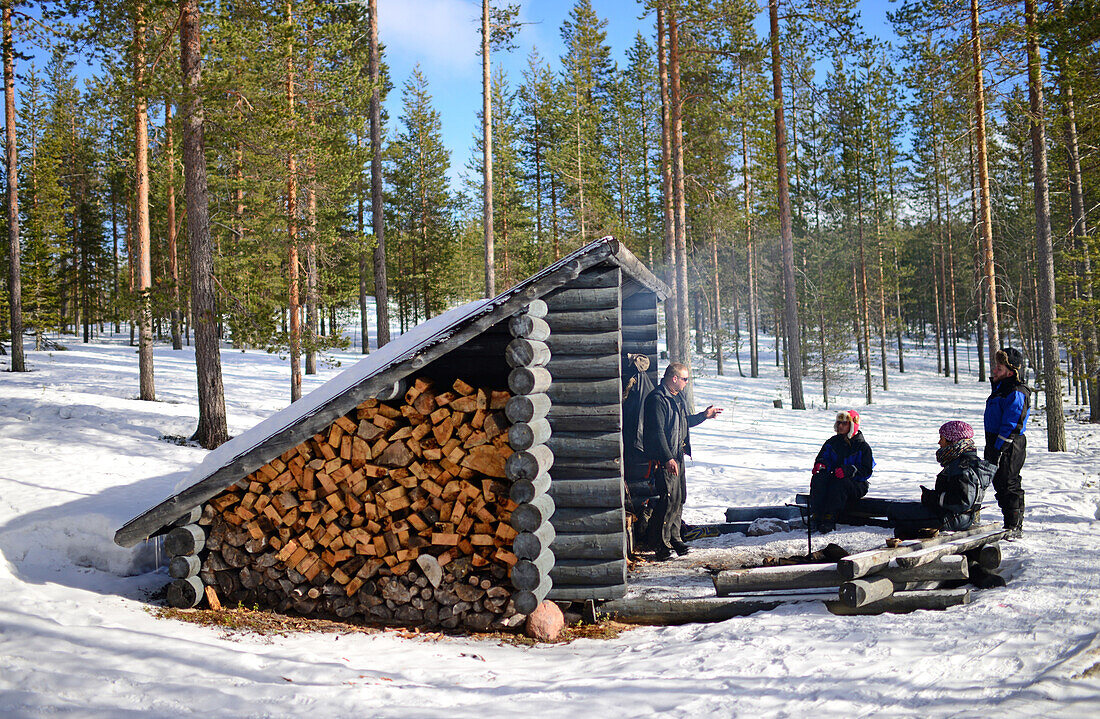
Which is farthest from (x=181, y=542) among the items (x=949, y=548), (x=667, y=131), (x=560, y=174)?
(x=560, y=174)

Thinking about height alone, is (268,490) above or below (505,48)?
below

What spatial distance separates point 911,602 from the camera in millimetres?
5129

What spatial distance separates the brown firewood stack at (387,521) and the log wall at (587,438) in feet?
1.80

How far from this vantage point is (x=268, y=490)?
5.63m

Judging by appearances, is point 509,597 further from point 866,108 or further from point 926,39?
point 866,108

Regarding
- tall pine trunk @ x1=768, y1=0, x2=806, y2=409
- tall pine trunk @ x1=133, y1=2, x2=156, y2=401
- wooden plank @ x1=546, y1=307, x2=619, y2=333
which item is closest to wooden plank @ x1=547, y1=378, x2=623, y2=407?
wooden plank @ x1=546, y1=307, x2=619, y2=333

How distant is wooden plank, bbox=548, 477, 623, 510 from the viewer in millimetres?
5664

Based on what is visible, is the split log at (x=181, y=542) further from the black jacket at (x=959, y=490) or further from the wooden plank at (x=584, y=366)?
the black jacket at (x=959, y=490)

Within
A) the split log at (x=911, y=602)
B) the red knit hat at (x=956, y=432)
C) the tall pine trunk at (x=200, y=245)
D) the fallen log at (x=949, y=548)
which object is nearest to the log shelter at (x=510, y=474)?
the split log at (x=911, y=602)

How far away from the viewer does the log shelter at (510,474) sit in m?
5.22

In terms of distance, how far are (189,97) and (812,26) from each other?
49.8ft

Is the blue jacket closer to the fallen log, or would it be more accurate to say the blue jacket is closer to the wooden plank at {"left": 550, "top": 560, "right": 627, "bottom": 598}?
the fallen log

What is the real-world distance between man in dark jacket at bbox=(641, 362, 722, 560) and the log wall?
1238 mm

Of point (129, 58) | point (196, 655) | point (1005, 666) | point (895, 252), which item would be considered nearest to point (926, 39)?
point (1005, 666)
